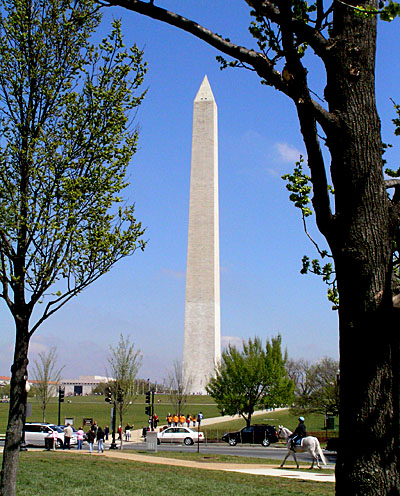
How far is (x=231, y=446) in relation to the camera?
39.1 m

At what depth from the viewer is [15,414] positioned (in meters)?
9.80

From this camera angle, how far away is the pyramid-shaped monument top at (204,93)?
6729cm

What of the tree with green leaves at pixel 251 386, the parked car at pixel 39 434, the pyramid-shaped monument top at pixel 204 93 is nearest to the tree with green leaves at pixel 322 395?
the tree with green leaves at pixel 251 386

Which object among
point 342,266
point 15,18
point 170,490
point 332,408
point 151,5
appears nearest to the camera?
point 342,266

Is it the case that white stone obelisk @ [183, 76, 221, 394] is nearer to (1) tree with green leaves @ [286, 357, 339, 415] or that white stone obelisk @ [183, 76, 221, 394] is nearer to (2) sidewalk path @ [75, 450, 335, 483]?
(1) tree with green leaves @ [286, 357, 339, 415]

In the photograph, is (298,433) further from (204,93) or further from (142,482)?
(204,93)

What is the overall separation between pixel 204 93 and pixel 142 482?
5693 cm

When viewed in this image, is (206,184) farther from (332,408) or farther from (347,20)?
(347,20)

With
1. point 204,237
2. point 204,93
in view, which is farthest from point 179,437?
point 204,93

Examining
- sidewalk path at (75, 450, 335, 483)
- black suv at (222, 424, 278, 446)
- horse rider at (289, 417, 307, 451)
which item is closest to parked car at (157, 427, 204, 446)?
black suv at (222, 424, 278, 446)

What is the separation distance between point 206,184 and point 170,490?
175ft

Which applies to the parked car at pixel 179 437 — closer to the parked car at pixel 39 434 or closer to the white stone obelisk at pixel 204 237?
the parked car at pixel 39 434

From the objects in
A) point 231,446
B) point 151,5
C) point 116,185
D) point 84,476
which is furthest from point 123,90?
point 231,446

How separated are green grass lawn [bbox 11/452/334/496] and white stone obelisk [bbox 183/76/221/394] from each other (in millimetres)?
46834
